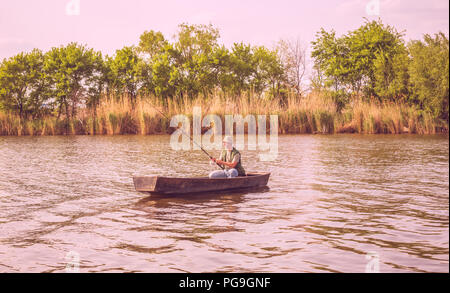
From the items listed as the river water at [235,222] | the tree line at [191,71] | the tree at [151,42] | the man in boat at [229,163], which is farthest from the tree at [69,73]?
the man in boat at [229,163]

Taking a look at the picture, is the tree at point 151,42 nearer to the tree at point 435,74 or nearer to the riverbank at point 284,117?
the riverbank at point 284,117

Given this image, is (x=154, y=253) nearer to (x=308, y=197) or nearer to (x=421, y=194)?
(x=308, y=197)

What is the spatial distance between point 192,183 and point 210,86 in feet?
97.5

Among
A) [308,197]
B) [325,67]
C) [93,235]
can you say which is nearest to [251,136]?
[325,67]

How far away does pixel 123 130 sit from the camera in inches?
1183

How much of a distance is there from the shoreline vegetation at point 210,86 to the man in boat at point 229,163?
51.4 feet

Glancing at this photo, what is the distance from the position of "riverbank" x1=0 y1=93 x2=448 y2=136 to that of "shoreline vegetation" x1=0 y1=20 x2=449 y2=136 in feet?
0.19

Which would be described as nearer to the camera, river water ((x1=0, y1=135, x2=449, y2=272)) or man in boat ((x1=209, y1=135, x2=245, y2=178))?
river water ((x1=0, y1=135, x2=449, y2=272))

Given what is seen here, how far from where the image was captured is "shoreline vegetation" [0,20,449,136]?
29.0 metres

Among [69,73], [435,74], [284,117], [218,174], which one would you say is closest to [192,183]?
[218,174]

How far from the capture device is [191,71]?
127 feet

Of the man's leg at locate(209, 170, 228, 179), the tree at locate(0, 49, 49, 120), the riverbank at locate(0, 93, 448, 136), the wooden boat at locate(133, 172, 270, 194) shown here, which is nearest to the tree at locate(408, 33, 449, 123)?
the riverbank at locate(0, 93, 448, 136)

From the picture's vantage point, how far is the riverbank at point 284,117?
90.9 ft

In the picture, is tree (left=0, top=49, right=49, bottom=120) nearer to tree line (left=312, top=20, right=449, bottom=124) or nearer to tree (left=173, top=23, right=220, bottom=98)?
tree (left=173, top=23, right=220, bottom=98)
